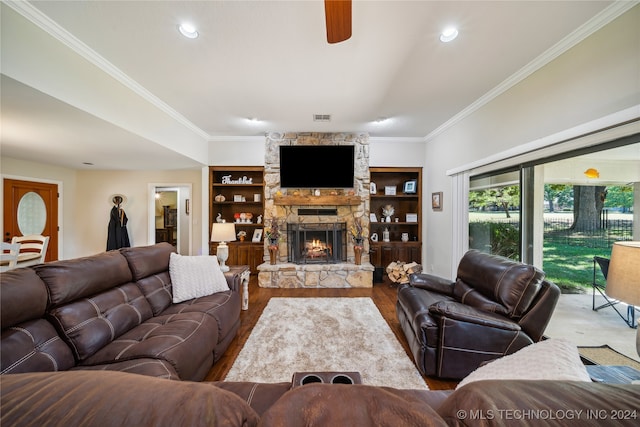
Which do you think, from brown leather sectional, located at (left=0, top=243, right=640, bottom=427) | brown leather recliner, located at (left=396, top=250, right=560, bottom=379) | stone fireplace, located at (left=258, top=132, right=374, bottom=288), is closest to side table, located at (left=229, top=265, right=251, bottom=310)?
brown leather sectional, located at (left=0, top=243, right=640, bottom=427)

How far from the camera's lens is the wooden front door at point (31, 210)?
166 inches

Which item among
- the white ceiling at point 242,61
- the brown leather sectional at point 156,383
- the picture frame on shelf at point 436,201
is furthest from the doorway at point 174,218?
the picture frame on shelf at point 436,201

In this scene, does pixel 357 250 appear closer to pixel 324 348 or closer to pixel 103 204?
pixel 324 348

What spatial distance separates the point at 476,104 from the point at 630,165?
1842mm

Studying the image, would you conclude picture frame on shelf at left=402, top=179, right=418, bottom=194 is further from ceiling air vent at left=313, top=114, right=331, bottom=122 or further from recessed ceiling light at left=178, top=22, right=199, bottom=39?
recessed ceiling light at left=178, top=22, right=199, bottom=39

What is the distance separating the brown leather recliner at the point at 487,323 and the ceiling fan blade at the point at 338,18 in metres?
2.01

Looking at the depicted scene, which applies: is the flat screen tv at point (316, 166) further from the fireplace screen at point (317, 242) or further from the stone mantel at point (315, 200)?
the fireplace screen at point (317, 242)

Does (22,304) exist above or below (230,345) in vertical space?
above

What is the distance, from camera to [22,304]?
1.23m

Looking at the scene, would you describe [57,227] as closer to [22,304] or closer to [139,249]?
[139,249]

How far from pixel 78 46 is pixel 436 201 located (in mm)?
5166

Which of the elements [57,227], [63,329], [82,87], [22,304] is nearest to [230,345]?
[63,329]

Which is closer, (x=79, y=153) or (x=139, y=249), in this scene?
(x=139, y=249)

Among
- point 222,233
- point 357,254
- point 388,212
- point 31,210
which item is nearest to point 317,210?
point 357,254
